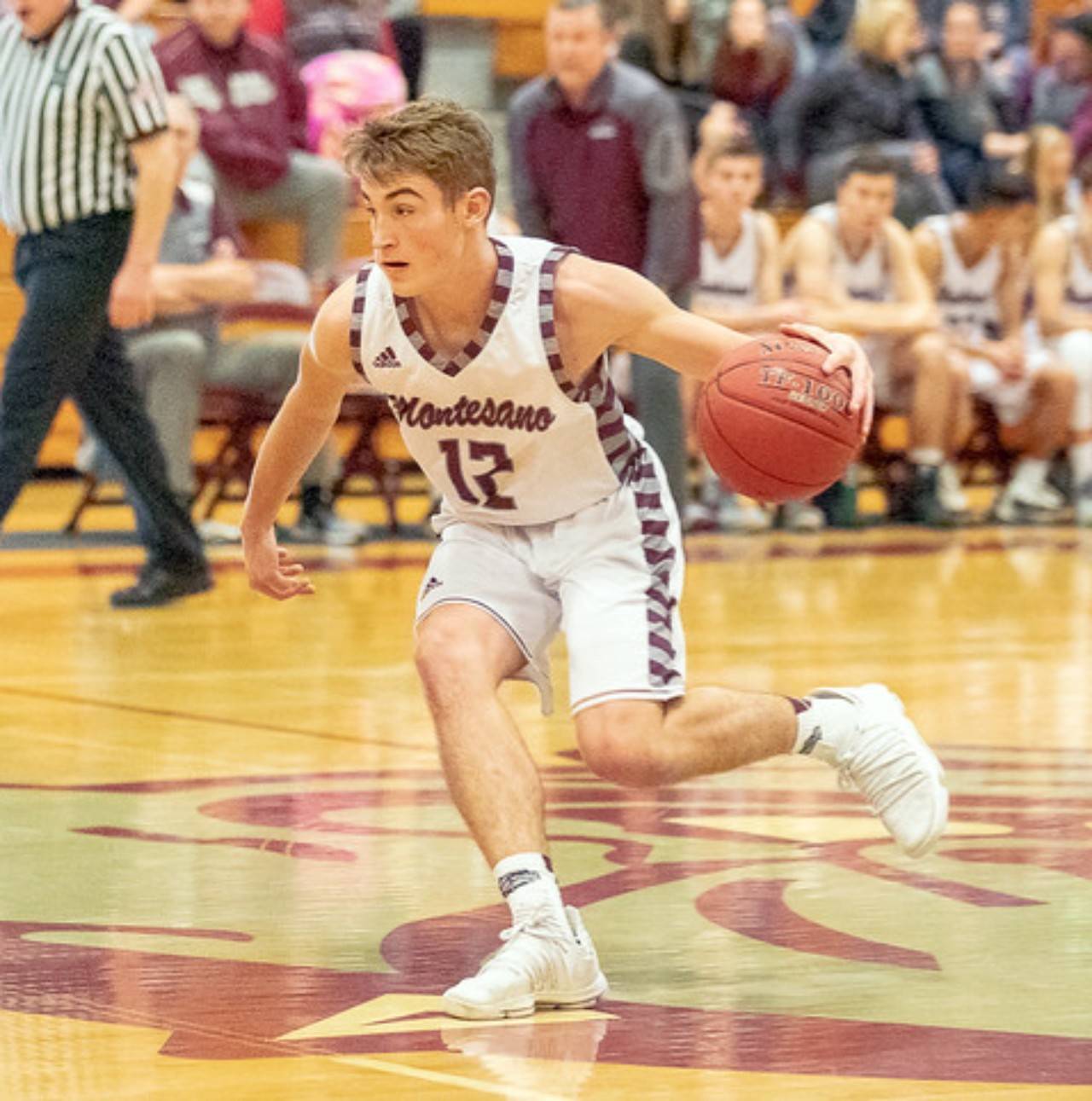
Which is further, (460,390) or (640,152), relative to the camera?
(640,152)

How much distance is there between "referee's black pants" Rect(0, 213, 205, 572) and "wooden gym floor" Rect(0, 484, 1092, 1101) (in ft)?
1.93

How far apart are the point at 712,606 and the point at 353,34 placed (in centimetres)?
473

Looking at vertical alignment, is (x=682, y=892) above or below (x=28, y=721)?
above

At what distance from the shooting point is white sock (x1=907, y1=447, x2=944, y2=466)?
39.3 feet

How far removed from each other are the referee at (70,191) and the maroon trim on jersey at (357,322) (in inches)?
147

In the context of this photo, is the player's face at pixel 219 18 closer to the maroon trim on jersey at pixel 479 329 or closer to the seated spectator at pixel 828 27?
the seated spectator at pixel 828 27

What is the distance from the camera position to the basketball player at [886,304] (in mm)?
11789

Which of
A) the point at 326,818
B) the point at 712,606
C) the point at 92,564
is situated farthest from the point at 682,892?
the point at 92,564

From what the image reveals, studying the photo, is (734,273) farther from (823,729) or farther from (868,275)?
(823,729)

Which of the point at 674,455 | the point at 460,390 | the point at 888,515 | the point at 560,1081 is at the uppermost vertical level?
the point at 460,390

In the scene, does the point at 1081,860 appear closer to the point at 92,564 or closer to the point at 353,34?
the point at 92,564

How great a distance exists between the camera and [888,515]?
40.8ft

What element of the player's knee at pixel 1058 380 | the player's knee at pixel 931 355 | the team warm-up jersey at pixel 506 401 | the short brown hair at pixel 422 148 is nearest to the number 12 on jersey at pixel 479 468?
the team warm-up jersey at pixel 506 401

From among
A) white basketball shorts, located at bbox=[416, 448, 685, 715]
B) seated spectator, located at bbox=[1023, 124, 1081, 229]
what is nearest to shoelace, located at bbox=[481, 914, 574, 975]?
white basketball shorts, located at bbox=[416, 448, 685, 715]
